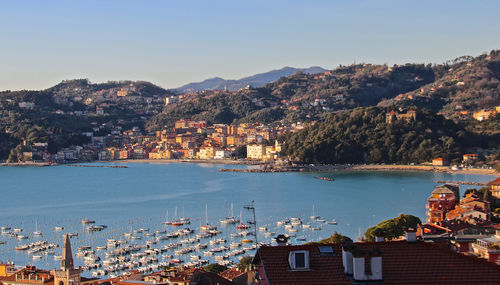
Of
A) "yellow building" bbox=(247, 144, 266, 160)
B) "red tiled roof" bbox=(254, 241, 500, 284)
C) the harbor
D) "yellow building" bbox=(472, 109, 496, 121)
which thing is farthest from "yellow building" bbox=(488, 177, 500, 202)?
"yellow building" bbox=(247, 144, 266, 160)

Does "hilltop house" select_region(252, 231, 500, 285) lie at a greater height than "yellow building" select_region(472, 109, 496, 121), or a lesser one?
lesser

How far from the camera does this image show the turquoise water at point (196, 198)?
24692 mm

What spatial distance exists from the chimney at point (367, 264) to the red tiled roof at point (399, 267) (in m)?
0.06

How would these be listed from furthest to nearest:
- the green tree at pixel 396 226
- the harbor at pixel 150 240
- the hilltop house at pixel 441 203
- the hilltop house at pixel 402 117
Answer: the hilltop house at pixel 402 117 → the hilltop house at pixel 441 203 → the harbor at pixel 150 240 → the green tree at pixel 396 226

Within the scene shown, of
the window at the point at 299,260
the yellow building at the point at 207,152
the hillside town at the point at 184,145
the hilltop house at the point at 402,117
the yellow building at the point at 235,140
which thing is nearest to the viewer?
the window at the point at 299,260

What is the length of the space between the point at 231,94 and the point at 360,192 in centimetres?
5723

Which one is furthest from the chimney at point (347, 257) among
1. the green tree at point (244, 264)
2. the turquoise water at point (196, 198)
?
the turquoise water at point (196, 198)

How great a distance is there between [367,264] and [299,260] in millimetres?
320

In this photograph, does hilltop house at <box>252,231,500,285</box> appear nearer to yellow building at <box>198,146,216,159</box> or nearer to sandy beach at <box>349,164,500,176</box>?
sandy beach at <box>349,164,500,176</box>

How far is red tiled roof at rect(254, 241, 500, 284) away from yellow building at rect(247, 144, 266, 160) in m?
54.6

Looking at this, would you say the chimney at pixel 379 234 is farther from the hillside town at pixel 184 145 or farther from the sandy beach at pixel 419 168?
the hillside town at pixel 184 145

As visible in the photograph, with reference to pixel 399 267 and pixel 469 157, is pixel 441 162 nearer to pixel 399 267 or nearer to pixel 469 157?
pixel 469 157

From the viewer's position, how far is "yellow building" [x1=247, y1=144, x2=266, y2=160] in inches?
2313

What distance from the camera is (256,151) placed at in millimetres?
59688
